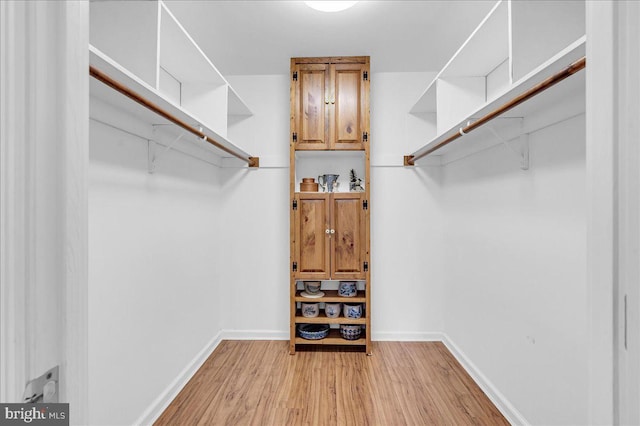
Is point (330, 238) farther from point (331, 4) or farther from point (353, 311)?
point (331, 4)

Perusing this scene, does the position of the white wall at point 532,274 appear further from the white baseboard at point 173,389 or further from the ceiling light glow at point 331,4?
the white baseboard at point 173,389

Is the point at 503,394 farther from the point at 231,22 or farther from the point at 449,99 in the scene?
the point at 231,22

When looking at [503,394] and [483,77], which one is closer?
[503,394]

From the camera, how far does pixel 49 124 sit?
0.49m

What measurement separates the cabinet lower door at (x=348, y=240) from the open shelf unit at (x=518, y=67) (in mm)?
817

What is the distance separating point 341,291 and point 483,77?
205 cm

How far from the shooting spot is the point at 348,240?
112 inches

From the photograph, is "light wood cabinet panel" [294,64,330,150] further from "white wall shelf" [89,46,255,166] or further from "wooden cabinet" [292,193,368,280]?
"white wall shelf" [89,46,255,166]

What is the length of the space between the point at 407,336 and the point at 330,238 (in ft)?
4.01

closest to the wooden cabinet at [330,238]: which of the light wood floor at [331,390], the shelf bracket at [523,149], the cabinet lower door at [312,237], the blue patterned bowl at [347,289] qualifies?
the cabinet lower door at [312,237]

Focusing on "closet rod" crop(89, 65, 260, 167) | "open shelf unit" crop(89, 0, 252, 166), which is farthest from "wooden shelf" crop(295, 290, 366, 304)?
"open shelf unit" crop(89, 0, 252, 166)

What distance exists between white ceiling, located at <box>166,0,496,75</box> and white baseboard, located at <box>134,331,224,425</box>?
2.39m

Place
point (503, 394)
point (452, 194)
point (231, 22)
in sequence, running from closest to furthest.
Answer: point (503, 394) → point (231, 22) → point (452, 194)

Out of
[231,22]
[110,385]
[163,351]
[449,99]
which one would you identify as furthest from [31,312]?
[449,99]
